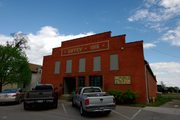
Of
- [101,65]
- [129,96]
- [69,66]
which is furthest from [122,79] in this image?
[69,66]

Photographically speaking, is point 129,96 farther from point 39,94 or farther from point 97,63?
point 39,94

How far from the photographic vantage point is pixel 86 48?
18.9m

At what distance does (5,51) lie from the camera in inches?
842

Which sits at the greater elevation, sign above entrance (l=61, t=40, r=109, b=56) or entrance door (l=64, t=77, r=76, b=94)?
sign above entrance (l=61, t=40, r=109, b=56)

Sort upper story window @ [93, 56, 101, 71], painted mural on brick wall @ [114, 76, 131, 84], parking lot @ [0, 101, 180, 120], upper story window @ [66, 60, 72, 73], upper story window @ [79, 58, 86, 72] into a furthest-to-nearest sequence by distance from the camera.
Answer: upper story window @ [66, 60, 72, 73], upper story window @ [79, 58, 86, 72], upper story window @ [93, 56, 101, 71], painted mural on brick wall @ [114, 76, 131, 84], parking lot @ [0, 101, 180, 120]

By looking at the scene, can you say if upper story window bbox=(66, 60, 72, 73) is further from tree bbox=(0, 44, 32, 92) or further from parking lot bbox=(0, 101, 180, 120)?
parking lot bbox=(0, 101, 180, 120)

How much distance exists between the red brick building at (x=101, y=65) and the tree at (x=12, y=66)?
3.44 meters

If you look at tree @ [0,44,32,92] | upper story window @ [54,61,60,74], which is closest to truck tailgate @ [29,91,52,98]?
upper story window @ [54,61,60,74]

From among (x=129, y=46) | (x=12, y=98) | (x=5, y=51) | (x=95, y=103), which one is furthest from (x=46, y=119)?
(x=5, y=51)

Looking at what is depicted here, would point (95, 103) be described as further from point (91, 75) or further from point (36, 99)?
point (91, 75)

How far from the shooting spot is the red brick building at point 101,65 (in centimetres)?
1471

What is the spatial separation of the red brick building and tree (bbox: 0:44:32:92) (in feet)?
11.3

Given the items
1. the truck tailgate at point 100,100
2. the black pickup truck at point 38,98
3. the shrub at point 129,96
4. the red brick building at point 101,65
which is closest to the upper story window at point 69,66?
the red brick building at point 101,65

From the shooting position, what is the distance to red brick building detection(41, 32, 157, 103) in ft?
48.3
